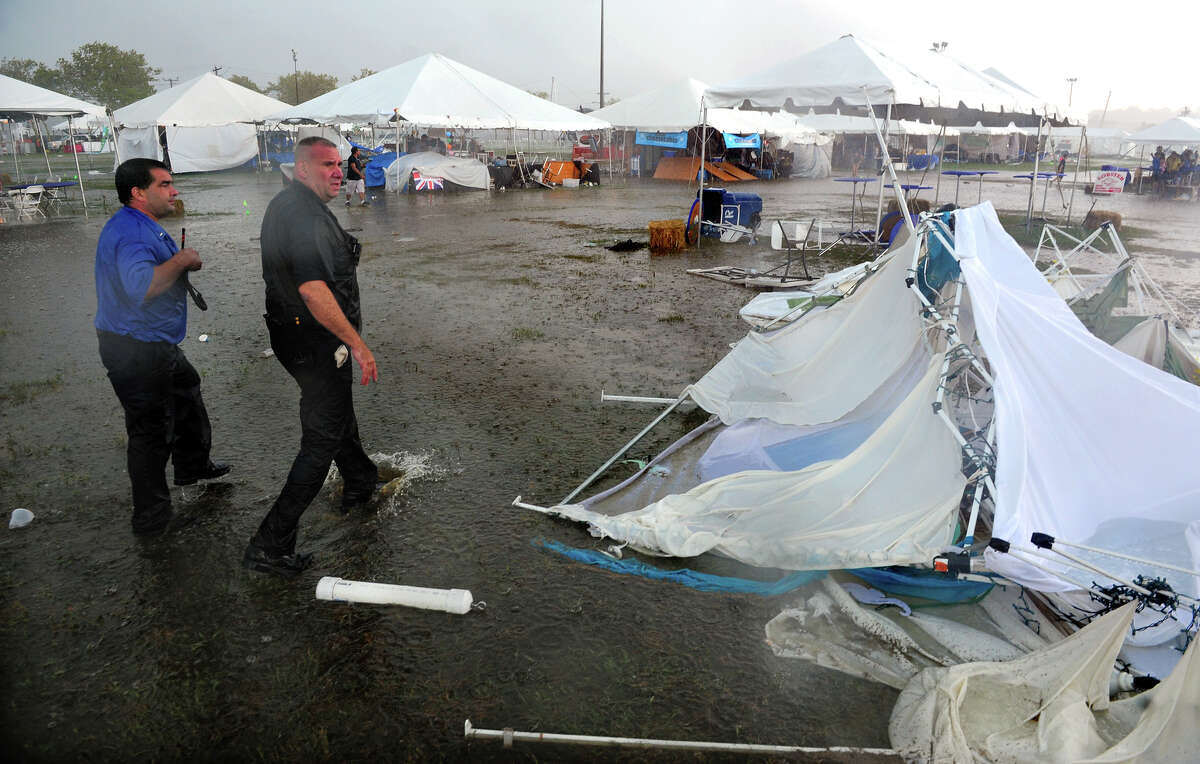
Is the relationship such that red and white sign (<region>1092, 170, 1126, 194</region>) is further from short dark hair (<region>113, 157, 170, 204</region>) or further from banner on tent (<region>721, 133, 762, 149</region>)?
short dark hair (<region>113, 157, 170, 204</region>)

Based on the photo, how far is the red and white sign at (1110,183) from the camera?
24.9 metres

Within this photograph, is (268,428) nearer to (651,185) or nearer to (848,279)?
(848,279)

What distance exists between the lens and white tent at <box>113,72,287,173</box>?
28.9m

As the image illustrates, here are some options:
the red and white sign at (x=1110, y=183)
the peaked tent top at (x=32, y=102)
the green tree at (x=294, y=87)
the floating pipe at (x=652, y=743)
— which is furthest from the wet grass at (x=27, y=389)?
the green tree at (x=294, y=87)

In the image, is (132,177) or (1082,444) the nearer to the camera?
Answer: (1082,444)

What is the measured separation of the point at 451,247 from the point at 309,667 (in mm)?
11727

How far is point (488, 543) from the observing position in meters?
3.88

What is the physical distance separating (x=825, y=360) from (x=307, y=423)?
128 inches

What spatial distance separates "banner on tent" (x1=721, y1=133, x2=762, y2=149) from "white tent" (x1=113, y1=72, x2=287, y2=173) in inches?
721

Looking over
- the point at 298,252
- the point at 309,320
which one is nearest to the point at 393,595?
the point at 309,320

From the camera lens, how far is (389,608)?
336 cm

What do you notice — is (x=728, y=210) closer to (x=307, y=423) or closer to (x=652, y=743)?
(x=307, y=423)

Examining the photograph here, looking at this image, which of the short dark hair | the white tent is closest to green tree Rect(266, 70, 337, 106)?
the white tent

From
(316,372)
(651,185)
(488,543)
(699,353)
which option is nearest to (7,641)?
(316,372)
